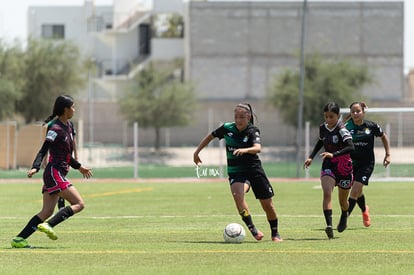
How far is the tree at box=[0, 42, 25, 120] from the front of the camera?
62031 millimetres

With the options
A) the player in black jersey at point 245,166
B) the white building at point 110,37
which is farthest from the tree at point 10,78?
the player in black jersey at point 245,166

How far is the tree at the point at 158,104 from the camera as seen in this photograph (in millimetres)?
73062

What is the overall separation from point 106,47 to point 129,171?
121ft

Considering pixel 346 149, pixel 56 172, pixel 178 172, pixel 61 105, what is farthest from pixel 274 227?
pixel 178 172

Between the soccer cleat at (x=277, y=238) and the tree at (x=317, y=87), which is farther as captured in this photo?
the tree at (x=317, y=87)

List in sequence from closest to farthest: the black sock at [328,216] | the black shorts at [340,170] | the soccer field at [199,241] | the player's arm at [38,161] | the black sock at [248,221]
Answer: the soccer field at [199,241], the player's arm at [38,161], the black sock at [248,221], the black sock at [328,216], the black shorts at [340,170]

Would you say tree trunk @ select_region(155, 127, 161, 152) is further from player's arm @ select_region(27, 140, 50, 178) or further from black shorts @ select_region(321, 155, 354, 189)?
player's arm @ select_region(27, 140, 50, 178)

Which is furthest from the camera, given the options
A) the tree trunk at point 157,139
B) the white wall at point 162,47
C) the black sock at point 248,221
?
the white wall at point 162,47

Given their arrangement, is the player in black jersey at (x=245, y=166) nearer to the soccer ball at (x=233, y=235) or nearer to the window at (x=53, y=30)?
the soccer ball at (x=233, y=235)

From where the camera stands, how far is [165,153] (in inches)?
2867

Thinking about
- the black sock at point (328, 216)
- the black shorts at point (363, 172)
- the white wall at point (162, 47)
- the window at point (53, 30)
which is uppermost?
the window at point (53, 30)

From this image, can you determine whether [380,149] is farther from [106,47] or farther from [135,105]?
[106,47]

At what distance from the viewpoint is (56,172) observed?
16047mm

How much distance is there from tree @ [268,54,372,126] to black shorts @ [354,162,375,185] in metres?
47.6
